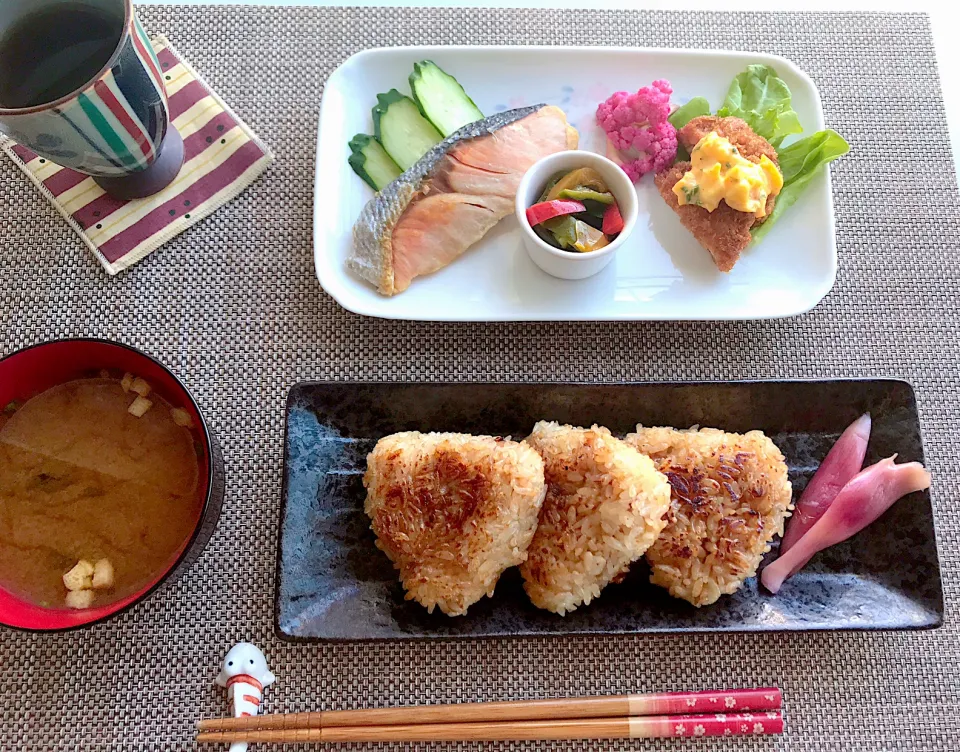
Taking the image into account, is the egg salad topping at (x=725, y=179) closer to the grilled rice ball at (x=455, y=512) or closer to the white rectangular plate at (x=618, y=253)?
the white rectangular plate at (x=618, y=253)

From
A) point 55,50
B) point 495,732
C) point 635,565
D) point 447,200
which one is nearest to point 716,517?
point 635,565

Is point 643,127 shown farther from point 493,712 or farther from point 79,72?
point 493,712

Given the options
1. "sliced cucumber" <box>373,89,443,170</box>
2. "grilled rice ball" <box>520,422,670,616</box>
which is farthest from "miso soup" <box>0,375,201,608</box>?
"sliced cucumber" <box>373,89,443,170</box>

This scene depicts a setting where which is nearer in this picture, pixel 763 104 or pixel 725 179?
pixel 725 179

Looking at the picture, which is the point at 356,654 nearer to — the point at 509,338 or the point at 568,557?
the point at 568,557

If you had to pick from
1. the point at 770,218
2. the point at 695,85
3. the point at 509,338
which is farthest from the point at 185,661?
the point at 695,85

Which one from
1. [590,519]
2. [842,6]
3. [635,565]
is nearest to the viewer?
[590,519]

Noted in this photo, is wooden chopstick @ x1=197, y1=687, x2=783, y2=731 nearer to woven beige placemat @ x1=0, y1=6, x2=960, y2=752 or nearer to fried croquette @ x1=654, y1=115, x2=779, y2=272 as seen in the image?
woven beige placemat @ x1=0, y1=6, x2=960, y2=752
